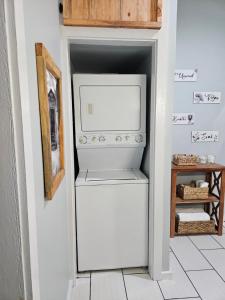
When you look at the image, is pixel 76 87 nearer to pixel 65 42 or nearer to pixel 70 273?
pixel 65 42

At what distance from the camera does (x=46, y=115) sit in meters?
0.92

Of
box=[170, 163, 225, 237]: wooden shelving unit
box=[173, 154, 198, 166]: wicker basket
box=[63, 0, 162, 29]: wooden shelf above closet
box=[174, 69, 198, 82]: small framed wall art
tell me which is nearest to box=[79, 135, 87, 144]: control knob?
box=[63, 0, 162, 29]: wooden shelf above closet

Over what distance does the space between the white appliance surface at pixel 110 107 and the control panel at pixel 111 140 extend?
0.06 metres

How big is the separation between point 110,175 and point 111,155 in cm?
19

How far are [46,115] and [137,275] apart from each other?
1.72 meters

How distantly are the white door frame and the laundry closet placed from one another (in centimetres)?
12

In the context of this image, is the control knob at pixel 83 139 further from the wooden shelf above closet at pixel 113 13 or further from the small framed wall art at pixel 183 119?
the small framed wall art at pixel 183 119

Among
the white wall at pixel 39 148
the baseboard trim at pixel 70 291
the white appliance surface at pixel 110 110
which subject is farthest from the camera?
the white appliance surface at pixel 110 110

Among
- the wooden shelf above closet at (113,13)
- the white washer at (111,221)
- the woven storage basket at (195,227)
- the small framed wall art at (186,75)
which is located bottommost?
the woven storage basket at (195,227)

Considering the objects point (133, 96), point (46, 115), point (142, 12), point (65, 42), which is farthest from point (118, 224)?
point (142, 12)

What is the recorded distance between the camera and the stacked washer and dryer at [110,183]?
6.14 ft

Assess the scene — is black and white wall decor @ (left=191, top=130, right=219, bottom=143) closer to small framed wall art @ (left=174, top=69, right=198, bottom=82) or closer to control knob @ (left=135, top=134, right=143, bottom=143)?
small framed wall art @ (left=174, top=69, right=198, bottom=82)

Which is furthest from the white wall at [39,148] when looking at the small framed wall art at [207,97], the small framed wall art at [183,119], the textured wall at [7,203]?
the small framed wall art at [207,97]

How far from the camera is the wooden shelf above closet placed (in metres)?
1.47
